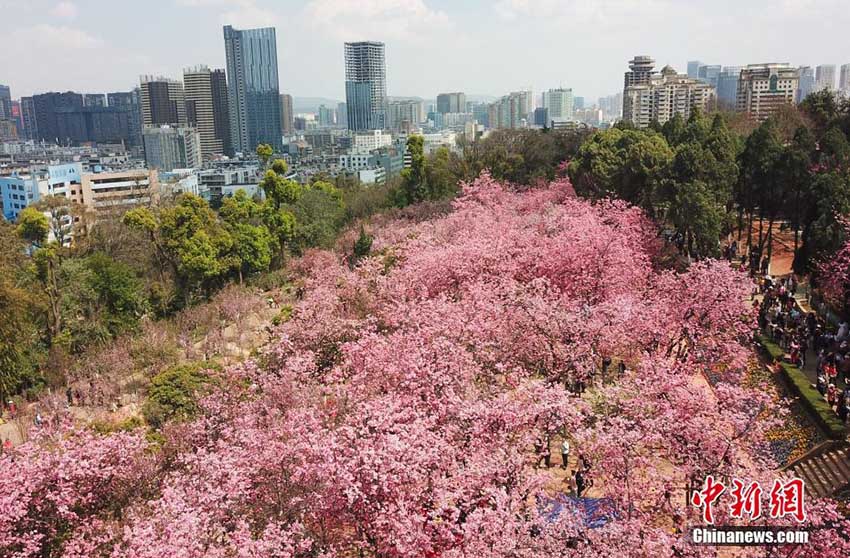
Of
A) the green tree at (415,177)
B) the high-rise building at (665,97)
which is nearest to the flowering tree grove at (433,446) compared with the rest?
the green tree at (415,177)

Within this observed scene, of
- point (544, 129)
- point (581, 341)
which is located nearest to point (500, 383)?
point (581, 341)

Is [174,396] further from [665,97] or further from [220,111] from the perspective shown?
[220,111]

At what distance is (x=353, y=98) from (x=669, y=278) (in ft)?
605

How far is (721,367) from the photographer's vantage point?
560 inches

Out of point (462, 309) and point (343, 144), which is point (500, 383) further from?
point (343, 144)

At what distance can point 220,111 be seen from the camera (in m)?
153

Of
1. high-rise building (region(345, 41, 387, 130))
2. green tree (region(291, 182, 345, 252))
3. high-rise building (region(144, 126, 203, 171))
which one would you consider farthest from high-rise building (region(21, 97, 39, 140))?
green tree (region(291, 182, 345, 252))

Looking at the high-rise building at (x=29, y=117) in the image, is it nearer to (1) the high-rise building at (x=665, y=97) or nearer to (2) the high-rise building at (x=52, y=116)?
(2) the high-rise building at (x=52, y=116)

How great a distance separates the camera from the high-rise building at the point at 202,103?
495ft

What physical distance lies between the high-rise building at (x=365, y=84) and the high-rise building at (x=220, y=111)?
146 ft

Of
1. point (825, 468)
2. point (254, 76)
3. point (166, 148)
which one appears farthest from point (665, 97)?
point (254, 76)

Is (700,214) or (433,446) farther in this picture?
(700,214)

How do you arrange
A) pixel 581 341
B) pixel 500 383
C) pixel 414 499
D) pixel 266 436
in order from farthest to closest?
pixel 581 341, pixel 500 383, pixel 266 436, pixel 414 499

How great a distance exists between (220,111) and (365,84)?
164ft
